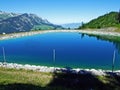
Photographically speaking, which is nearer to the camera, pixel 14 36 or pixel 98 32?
pixel 14 36

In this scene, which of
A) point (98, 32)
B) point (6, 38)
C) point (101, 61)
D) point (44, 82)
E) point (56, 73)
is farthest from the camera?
point (98, 32)

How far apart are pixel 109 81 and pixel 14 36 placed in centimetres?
9269

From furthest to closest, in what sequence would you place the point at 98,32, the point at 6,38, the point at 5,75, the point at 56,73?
the point at 98,32 → the point at 6,38 → the point at 56,73 → the point at 5,75

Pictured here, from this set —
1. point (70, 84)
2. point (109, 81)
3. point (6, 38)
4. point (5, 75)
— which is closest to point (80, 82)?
point (70, 84)

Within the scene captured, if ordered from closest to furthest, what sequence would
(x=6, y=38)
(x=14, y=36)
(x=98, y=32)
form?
(x=6, y=38)
(x=14, y=36)
(x=98, y=32)

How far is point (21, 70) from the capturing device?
130ft

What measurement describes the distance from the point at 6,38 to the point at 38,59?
5555 centimetres

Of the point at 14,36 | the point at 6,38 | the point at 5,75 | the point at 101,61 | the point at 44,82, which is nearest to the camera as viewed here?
the point at 44,82

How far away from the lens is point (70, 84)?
32.4 meters

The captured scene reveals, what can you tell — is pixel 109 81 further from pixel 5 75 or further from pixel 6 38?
pixel 6 38

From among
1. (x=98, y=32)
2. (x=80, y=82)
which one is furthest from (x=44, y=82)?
(x=98, y=32)

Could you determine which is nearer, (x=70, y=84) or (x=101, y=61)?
(x=70, y=84)

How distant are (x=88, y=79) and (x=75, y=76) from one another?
2330 mm

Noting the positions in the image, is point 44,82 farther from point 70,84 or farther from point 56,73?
point 56,73
